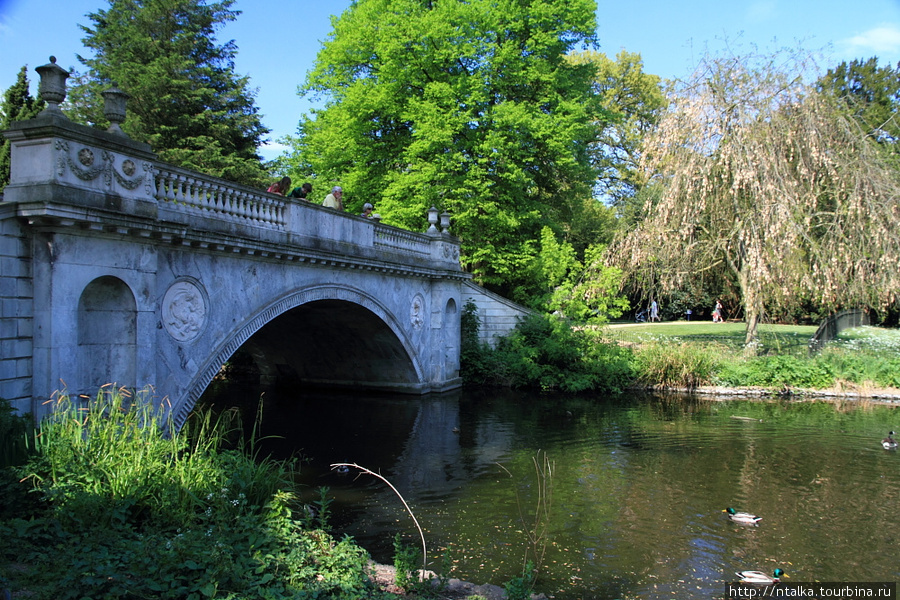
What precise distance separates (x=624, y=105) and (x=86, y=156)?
101 feet

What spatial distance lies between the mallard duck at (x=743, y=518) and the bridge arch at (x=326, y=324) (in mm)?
6848

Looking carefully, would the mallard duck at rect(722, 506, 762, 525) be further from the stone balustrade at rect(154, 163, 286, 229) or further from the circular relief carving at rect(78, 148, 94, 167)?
the circular relief carving at rect(78, 148, 94, 167)

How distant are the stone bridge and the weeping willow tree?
947 cm

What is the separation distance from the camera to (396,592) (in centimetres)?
499

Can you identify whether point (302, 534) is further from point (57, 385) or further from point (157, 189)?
point (157, 189)

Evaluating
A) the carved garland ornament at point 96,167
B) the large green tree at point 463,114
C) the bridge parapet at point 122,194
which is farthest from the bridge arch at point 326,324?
the large green tree at point 463,114

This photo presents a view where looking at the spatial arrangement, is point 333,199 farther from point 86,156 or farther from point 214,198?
point 86,156

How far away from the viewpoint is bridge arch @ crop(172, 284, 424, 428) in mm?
8969

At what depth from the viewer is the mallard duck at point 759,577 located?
6.37 m

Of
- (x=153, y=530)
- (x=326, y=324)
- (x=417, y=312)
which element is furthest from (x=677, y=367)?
(x=153, y=530)

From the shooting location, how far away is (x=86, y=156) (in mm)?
7016

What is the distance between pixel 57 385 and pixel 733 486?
8817 mm

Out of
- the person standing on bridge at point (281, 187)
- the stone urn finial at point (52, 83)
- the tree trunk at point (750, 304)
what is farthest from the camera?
the tree trunk at point (750, 304)

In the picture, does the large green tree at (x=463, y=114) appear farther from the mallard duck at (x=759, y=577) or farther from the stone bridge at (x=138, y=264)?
the mallard duck at (x=759, y=577)
